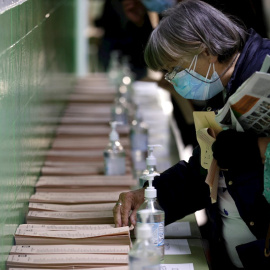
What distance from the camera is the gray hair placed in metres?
2.49

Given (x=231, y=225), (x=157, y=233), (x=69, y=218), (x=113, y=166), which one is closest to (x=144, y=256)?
(x=157, y=233)

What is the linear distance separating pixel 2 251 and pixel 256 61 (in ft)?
3.67

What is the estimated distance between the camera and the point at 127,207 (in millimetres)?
2697

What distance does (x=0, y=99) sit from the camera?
88.4 inches

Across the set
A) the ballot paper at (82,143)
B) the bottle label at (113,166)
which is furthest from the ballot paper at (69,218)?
the ballot paper at (82,143)

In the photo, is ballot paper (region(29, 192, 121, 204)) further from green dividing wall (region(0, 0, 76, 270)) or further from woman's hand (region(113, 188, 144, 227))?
woman's hand (region(113, 188, 144, 227))

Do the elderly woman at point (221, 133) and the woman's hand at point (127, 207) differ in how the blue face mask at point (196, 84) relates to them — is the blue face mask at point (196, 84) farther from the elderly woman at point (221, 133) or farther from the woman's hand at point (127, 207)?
the woman's hand at point (127, 207)

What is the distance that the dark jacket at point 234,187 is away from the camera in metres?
2.37

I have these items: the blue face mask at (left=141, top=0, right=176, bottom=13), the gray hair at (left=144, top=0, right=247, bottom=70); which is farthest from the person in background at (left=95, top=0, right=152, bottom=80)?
the gray hair at (left=144, top=0, right=247, bottom=70)

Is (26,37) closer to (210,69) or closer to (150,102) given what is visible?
(210,69)

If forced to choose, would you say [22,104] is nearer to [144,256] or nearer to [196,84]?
[196,84]

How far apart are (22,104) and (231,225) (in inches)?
40.6

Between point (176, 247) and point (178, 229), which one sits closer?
point (176, 247)

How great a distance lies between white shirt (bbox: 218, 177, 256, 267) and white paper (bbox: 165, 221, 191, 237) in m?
0.24
